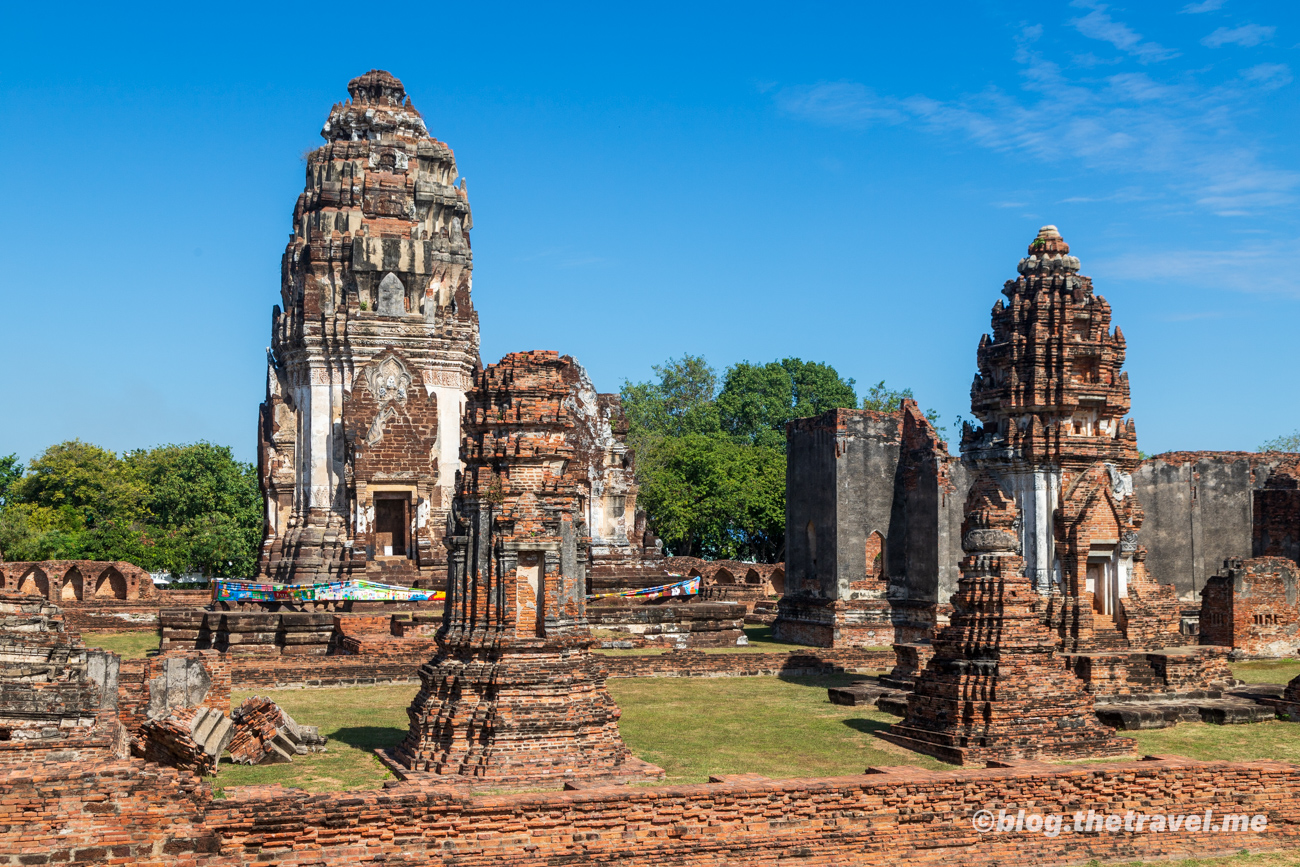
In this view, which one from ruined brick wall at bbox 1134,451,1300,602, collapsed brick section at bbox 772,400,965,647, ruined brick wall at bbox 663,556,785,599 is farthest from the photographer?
ruined brick wall at bbox 663,556,785,599

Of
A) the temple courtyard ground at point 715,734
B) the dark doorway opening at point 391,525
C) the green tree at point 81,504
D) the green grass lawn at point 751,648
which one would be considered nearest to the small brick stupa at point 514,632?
the temple courtyard ground at point 715,734

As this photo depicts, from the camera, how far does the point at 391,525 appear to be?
27.8 meters

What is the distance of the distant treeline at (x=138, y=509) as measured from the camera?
40.4m

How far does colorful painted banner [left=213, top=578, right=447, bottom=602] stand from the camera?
2430 centimetres

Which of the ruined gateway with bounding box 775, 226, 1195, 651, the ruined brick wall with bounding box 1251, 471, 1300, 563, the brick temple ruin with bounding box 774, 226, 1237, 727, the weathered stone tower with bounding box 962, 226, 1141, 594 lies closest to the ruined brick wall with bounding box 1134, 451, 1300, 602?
the ruined brick wall with bounding box 1251, 471, 1300, 563

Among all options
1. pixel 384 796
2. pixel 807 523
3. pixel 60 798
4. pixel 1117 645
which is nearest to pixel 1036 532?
pixel 1117 645

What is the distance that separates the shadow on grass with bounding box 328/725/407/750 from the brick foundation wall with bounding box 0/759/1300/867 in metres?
4.17

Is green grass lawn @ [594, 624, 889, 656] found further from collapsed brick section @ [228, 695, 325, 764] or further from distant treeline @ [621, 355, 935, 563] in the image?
distant treeline @ [621, 355, 935, 563]

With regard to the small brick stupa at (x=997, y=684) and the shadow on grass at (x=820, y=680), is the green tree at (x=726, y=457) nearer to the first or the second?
the shadow on grass at (x=820, y=680)

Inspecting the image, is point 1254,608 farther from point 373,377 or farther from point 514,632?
point 373,377

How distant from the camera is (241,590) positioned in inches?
993

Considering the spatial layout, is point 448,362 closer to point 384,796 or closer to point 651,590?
point 651,590

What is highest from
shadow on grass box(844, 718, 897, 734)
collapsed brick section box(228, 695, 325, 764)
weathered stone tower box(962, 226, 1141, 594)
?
weathered stone tower box(962, 226, 1141, 594)

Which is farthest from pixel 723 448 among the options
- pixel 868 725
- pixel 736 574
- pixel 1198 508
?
pixel 868 725
